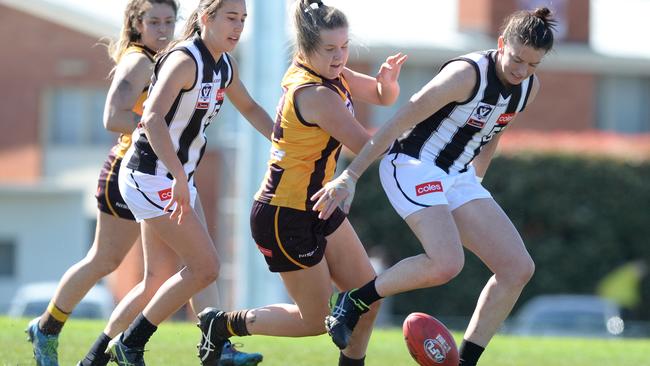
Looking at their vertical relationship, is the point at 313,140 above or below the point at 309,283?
above

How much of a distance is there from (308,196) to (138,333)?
114cm

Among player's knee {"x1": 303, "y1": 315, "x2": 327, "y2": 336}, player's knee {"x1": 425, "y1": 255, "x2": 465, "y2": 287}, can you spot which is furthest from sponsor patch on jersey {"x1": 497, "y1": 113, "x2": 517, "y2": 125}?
player's knee {"x1": 303, "y1": 315, "x2": 327, "y2": 336}

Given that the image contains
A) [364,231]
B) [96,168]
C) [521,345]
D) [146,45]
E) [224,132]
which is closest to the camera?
[146,45]

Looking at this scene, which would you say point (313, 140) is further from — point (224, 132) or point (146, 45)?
point (224, 132)

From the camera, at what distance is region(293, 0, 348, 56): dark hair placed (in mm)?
6410

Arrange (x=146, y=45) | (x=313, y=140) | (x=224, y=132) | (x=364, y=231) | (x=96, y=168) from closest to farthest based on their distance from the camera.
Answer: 1. (x=313, y=140)
2. (x=146, y=45)
3. (x=364, y=231)
4. (x=224, y=132)
5. (x=96, y=168)

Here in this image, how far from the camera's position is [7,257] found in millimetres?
31797

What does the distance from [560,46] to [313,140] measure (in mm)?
25659

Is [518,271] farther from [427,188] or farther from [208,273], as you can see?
[208,273]

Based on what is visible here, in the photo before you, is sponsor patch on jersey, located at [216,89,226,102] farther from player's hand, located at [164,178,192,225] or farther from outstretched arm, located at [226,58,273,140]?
player's hand, located at [164,178,192,225]

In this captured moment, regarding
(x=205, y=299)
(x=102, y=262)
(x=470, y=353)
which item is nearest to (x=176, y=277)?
(x=205, y=299)

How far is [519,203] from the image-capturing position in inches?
1022

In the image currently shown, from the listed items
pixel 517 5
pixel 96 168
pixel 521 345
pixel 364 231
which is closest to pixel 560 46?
pixel 517 5

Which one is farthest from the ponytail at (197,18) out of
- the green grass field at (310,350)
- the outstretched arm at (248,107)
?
the green grass field at (310,350)
